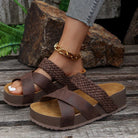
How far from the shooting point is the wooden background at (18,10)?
248cm

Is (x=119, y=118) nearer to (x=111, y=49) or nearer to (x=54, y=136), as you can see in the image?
(x=54, y=136)

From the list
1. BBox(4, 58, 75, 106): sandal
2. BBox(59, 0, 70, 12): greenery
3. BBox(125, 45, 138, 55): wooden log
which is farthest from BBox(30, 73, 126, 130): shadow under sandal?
BBox(59, 0, 70, 12): greenery

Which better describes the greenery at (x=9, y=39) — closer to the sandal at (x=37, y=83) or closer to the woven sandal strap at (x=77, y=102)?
the sandal at (x=37, y=83)

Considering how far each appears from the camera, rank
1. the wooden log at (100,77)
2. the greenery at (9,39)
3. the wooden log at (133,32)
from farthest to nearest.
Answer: the wooden log at (133,32)
the greenery at (9,39)
the wooden log at (100,77)

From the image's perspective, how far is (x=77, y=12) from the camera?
44.8 inches

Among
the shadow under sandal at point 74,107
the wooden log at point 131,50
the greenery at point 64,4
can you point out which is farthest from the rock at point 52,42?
the shadow under sandal at point 74,107

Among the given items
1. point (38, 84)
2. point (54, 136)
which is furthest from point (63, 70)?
point (54, 136)

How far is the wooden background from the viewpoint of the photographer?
2.48m

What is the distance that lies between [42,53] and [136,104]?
834 millimetres

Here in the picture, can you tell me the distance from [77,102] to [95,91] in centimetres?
10

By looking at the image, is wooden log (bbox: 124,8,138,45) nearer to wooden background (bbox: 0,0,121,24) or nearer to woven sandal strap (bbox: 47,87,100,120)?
wooden background (bbox: 0,0,121,24)

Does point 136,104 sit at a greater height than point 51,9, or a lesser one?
lesser

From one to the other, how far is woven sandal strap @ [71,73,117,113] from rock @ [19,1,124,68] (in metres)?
0.80

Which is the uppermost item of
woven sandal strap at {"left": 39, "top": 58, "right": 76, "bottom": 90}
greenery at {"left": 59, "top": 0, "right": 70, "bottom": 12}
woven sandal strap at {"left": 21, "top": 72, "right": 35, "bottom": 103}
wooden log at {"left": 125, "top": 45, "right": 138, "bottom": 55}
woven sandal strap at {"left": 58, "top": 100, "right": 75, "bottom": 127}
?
greenery at {"left": 59, "top": 0, "right": 70, "bottom": 12}
